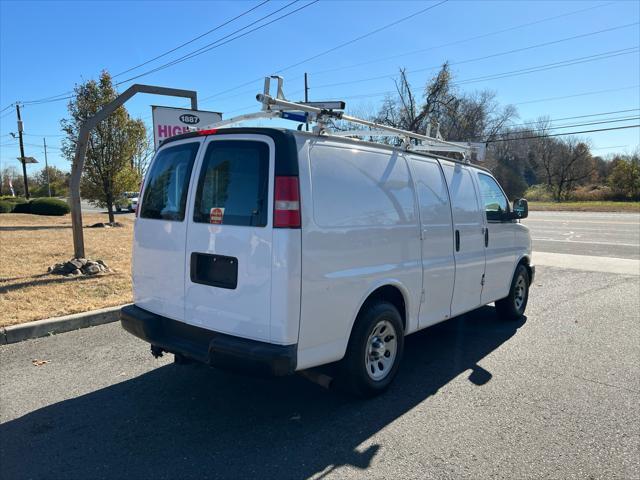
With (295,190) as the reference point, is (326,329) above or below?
below

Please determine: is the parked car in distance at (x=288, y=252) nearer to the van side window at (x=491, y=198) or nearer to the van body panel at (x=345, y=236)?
the van body panel at (x=345, y=236)

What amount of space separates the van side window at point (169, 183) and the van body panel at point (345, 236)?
1008 millimetres

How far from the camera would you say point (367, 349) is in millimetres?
3795

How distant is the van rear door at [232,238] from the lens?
316cm

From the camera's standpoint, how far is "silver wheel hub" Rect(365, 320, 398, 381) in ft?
12.7

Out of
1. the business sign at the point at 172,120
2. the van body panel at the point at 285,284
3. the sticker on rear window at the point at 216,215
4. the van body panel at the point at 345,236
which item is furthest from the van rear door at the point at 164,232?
the business sign at the point at 172,120

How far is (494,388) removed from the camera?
13.9 feet

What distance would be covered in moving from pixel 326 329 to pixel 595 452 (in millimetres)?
1974

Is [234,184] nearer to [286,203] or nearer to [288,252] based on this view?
[286,203]

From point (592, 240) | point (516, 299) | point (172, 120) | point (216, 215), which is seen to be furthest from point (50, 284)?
point (592, 240)

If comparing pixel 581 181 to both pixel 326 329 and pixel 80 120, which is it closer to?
pixel 80 120

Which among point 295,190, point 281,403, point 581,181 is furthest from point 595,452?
point 581,181

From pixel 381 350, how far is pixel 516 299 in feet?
10.7

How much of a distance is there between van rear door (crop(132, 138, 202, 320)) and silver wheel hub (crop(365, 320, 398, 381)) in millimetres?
1520
